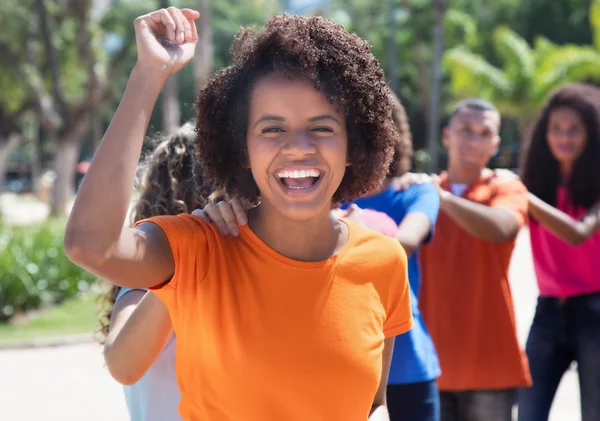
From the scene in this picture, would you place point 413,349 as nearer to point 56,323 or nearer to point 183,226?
point 183,226

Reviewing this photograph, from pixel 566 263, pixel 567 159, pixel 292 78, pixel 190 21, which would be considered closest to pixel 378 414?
pixel 292 78

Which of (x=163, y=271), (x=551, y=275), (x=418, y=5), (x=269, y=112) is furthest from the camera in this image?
(x=418, y=5)

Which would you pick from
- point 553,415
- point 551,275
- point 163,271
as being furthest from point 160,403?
point 553,415

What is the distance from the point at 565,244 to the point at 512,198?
60cm

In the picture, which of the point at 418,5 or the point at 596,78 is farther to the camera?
the point at 418,5

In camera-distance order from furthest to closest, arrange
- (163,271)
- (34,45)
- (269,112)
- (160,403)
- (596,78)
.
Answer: (596,78) < (34,45) < (160,403) < (269,112) < (163,271)

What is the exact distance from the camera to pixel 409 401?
3174 mm

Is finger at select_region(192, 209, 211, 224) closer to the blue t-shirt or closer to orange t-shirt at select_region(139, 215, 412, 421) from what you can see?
orange t-shirt at select_region(139, 215, 412, 421)

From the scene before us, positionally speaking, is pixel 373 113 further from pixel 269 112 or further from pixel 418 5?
pixel 418 5

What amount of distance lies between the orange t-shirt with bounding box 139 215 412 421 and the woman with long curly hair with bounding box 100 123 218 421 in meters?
0.20

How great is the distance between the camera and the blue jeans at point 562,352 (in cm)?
400

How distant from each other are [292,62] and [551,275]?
273 centimetres

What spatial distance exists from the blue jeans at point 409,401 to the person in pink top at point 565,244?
1102 mm

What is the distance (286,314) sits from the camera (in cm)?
Answer: 188
